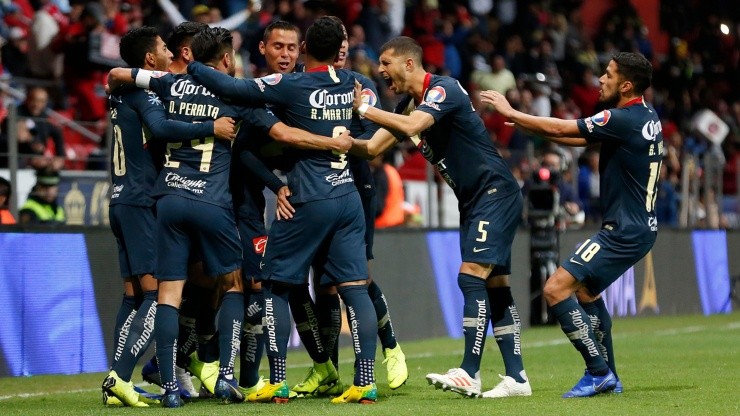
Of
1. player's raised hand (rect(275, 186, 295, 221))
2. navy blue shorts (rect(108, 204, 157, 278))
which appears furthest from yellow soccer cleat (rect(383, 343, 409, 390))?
navy blue shorts (rect(108, 204, 157, 278))

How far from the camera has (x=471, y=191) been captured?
8891mm

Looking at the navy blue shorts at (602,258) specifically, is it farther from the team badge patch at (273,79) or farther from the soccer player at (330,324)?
the team badge patch at (273,79)

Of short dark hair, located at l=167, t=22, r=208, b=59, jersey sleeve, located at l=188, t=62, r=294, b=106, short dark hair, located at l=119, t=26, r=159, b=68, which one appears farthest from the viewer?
short dark hair, located at l=119, t=26, r=159, b=68

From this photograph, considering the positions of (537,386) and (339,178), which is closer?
(339,178)

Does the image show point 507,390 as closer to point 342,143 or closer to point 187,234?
point 342,143

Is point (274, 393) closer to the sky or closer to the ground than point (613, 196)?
closer to the ground

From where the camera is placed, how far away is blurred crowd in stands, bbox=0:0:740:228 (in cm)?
1559

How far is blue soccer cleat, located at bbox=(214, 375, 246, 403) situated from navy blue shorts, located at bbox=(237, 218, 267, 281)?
74 centimetres

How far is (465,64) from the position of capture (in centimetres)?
2306

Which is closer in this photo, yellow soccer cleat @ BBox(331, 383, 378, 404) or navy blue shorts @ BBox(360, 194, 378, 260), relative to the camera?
yellow soccer cleat @ BBox(331, 383, 378, 404)

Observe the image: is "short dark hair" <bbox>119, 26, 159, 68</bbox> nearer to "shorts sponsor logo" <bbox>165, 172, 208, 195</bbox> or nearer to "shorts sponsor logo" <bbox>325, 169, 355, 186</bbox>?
"shorts sponsor logo" <bbox>165, 172, 208, 195</bbox>

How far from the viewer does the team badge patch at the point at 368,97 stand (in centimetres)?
868

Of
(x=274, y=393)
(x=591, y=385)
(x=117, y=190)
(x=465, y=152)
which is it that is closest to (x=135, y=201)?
(x=117, y=190)

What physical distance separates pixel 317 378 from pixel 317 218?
4.22 ft
